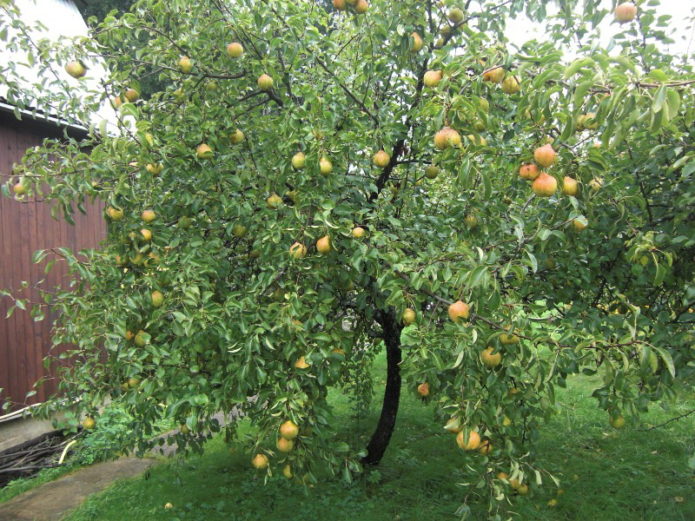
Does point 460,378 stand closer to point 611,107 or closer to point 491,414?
point 491,414

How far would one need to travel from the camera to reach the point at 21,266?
5.02 m

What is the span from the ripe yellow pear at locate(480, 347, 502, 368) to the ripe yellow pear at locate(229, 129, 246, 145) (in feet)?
5.92

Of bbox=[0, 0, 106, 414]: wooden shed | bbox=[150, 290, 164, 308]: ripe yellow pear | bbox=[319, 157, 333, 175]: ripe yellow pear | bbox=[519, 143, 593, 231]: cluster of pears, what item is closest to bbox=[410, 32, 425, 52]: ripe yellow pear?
bbox=[319, 157, 333, 175]: ripe yellow pear

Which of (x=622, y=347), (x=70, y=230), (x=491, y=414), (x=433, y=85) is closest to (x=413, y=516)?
(x=491, y=414)

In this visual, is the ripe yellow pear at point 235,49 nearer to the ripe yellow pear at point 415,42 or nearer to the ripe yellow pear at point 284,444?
the ripe yellow pear at point 415,42

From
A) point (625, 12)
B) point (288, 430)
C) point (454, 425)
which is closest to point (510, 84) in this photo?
point (625, 12)

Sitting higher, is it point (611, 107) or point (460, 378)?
point (611, 107)

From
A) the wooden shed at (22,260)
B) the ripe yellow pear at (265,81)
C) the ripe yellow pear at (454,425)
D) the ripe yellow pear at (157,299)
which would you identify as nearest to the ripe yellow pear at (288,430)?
the ripe yellow pear at (454,425)

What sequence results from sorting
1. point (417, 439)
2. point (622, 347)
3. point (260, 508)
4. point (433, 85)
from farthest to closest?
point (417, 439) → point (260, 508) → point (433, 85) → point (622, 347)

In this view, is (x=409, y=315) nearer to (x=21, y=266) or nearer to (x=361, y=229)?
(x=361, y=229)

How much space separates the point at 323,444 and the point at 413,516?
1567 mm

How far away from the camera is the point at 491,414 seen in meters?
1.90

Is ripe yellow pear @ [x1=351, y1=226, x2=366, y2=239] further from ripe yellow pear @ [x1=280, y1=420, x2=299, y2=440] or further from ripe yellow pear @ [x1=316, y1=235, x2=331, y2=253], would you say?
ripe yellow pear @ [x1=280, y1=420, x2=299, y2=440]

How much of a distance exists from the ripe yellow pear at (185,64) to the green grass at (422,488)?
7.86ft
